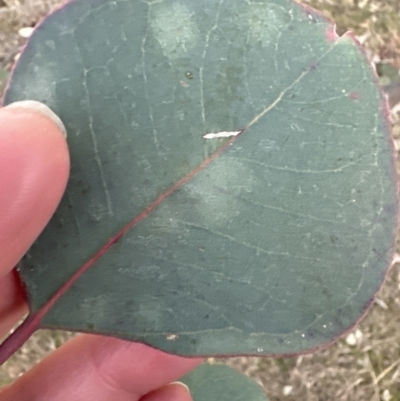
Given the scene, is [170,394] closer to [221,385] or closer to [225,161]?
[221,385]

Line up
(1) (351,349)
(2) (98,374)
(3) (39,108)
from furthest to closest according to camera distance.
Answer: (1) (351,349) < (2) (98,374) < (3) (39,108)

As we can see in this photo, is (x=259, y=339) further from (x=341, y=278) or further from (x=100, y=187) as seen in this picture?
(x=100, y=187)

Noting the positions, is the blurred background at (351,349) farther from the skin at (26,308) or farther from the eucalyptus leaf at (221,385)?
the skin at (26,308)

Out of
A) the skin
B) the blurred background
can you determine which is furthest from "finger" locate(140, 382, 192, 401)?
the blurred background

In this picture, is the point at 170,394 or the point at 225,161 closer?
the point at 225,161

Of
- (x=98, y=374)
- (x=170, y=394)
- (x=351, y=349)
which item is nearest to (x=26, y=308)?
(x=98, y=374)

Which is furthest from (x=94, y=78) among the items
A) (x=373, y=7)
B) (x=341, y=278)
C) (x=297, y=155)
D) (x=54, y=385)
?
(x=373, y=7)

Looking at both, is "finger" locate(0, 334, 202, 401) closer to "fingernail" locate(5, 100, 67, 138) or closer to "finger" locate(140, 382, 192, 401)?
"finger" locate(140, 382, 192, 401)
